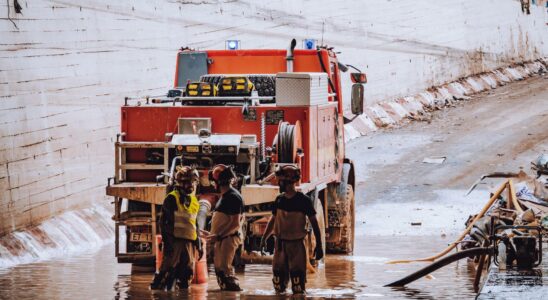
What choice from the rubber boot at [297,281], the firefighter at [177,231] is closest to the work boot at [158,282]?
the firefighter at [177,231]

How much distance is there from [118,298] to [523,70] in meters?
29.7

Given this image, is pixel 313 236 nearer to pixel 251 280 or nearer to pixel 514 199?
pixel 251 280

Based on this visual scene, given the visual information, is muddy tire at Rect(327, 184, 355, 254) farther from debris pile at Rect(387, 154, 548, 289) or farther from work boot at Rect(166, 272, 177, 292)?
work boot at Rect(166, 272, 177, 292)

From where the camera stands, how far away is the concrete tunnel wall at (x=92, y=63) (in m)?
17.9

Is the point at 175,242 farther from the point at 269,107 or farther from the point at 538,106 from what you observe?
the point at 538,106

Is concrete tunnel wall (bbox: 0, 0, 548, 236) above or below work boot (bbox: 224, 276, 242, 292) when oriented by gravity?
above

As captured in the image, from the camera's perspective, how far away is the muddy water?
Result: 45.6 feet

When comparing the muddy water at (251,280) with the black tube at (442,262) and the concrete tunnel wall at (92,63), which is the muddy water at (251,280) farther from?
the concrete tunnel wall at (92,63)

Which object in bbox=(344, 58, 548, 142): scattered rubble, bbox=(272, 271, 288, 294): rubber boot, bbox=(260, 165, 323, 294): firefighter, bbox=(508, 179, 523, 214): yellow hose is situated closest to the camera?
bbox=(260, 165, 323, 294): firefighter

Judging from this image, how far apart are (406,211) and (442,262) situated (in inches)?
329

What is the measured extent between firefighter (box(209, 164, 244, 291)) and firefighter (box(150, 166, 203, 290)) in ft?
0.87

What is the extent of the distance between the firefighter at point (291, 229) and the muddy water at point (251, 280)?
0.32 meters

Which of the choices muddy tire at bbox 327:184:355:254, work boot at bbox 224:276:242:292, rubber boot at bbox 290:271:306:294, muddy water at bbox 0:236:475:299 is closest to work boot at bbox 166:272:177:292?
muddy water at bbox 0:236:475:299

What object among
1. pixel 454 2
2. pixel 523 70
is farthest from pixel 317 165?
pixel 523 70
